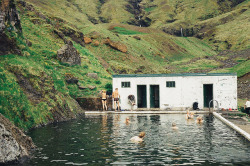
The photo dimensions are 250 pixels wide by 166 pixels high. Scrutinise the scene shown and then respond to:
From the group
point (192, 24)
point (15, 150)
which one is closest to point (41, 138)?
point (15, 150)

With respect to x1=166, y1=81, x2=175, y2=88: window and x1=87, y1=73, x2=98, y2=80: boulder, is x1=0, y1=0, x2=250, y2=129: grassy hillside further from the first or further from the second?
x1=166, y1=81, x2=175, y2=88: window

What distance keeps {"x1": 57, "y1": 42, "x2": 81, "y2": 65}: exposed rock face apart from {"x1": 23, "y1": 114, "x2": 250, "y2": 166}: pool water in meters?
23.4

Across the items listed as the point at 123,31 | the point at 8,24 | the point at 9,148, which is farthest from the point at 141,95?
the point at 123,31

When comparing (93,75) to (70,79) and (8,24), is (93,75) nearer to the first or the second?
(70,79)

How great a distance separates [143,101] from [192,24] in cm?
15964

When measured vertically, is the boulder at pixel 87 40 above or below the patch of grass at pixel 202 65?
above

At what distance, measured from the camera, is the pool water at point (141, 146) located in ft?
42.3

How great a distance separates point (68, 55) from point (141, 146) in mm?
31597

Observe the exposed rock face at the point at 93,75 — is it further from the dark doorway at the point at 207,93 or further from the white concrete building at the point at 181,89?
the dark doorway at the point at 207,93

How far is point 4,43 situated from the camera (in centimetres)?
2992

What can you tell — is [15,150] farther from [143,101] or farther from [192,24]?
[192,24]

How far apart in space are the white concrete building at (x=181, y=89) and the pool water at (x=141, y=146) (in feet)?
40.0

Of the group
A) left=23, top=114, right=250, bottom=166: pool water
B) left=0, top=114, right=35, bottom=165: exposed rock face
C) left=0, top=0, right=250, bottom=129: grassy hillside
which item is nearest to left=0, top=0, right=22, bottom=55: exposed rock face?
left=0, top=0, right=250, bottom=129: grassy hillside

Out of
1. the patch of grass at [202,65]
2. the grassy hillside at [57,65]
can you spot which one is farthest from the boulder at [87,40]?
the patch of grass at [202,65]
